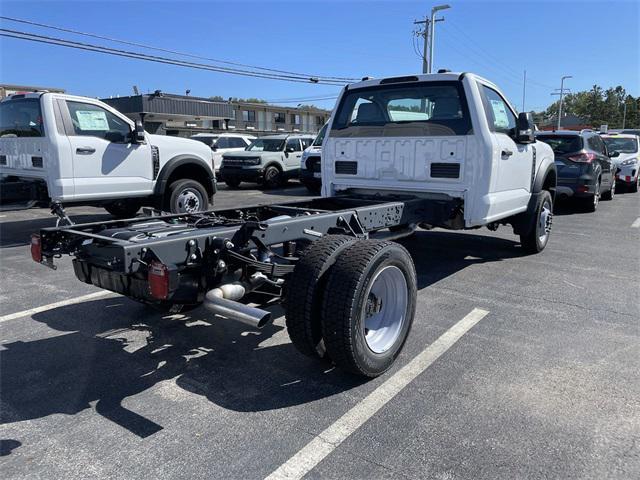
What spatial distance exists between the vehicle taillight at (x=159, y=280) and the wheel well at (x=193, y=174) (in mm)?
6622

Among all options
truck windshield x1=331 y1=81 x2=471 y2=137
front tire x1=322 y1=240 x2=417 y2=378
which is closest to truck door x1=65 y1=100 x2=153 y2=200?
truck windshield x1=331 y1=81 x2=471 y2=137

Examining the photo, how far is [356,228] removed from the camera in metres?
4.44

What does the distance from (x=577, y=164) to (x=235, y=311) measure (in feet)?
34.7

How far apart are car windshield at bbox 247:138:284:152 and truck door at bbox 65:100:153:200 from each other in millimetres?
9811

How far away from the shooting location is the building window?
6143cm

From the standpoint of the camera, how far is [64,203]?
7.88 meters

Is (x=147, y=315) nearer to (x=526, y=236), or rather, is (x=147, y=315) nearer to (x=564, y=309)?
(x=564, y=309)

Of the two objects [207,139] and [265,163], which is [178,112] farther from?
[265,163]

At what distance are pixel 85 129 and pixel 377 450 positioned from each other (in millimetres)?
7288

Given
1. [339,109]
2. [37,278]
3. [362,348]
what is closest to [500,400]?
[362,348]

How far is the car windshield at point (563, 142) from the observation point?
38.3ft

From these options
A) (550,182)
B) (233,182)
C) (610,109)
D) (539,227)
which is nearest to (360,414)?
(539,227)

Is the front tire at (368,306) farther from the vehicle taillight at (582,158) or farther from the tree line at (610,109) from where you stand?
the tree line at (610,109)

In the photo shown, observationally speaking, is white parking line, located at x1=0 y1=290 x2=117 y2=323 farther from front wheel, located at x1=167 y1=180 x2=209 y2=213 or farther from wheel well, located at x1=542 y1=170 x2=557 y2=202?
wheel well, located at x1=542 y1=170 x2=557 y2=202
